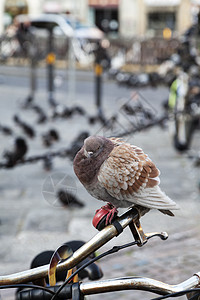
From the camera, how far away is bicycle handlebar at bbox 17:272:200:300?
1.40 metres

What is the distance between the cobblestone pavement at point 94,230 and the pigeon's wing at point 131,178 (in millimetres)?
286

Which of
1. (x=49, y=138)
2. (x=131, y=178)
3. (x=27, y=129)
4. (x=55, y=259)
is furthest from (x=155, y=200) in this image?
(x=27, y=129)

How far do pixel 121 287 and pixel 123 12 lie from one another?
3848 cm

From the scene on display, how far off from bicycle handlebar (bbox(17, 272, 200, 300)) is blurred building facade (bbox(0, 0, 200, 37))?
115 ft

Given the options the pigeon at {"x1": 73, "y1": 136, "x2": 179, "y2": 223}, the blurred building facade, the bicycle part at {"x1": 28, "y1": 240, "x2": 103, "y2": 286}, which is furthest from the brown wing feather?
the blurred building facade

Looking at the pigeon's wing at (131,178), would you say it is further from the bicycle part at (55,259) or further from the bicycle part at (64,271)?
the bicycle part at (64,271)

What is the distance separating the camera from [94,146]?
1.38m

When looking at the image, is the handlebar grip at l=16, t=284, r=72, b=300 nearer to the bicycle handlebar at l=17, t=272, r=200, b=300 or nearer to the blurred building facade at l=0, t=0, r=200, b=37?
the bicycle handlebar at l=17, t=272, r=200, b=300

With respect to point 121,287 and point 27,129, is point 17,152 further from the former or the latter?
point 121,287

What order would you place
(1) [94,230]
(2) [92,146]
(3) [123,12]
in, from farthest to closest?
(3) [123,12]
(1) [94,230]
(2) [92,146]

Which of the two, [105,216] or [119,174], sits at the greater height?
[119,174]

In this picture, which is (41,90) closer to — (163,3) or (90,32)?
(90,32)

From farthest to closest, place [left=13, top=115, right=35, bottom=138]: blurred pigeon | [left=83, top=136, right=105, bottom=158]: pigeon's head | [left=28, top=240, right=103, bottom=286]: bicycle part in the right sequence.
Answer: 1. [left=13, top=115, right=35, bottom=138]: blurred pigeon
2. [left=28, top=240, right=103, bottom=286]: bicycle part
3. [left=83, top=136, right=105, bottom=158]: pigeon's head

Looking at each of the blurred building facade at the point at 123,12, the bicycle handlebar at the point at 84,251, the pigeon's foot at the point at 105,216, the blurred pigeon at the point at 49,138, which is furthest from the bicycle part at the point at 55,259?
the blurred building facade at the point at 123,12
